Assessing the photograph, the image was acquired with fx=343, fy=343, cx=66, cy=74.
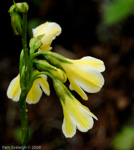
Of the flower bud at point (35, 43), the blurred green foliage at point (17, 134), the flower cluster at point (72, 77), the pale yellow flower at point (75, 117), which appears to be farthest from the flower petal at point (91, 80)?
the blurred green foliage at point (17, 134)

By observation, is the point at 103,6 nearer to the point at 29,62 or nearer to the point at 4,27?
the point at 4,27

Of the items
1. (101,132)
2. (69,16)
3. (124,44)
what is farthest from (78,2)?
(101,132)

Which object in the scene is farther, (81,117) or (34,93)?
(34,93)

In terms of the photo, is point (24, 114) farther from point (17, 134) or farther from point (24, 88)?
point (17, 134)

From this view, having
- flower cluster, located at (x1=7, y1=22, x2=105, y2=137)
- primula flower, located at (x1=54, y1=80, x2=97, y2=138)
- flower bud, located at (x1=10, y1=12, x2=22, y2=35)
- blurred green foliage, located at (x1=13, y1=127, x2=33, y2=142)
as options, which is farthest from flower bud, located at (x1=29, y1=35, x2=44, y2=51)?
blurred green foliage, located at (x1=13, y1=127, x2=33, y2=142)

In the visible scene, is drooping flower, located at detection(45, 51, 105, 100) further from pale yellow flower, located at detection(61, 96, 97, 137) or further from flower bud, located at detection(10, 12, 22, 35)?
flower bud, located at detection(10, 12, 22, 35)

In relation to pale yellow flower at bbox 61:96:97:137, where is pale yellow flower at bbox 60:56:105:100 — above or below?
above

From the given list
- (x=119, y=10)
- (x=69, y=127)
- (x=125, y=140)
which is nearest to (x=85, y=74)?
(x=69, y=127)

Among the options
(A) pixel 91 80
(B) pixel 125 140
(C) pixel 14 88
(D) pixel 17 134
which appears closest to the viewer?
(A) pixel 91 80
